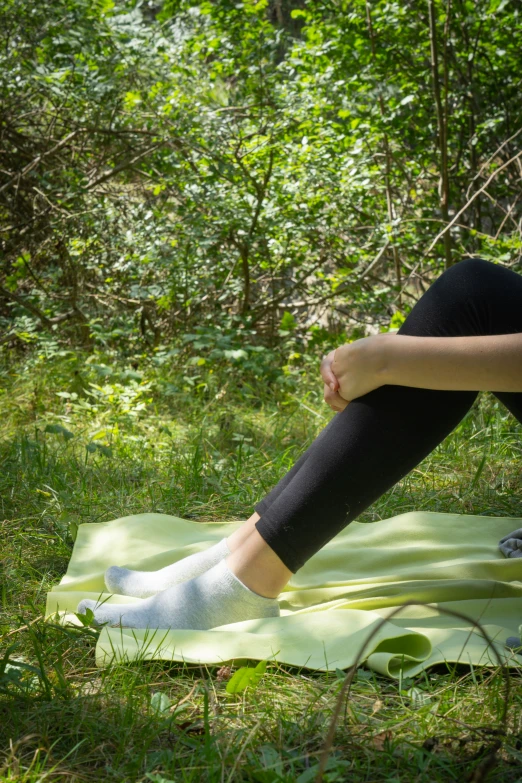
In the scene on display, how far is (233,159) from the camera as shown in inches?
156

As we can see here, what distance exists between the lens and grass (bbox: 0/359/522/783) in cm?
87

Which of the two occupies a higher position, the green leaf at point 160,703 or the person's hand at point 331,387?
the person's hand at point 331,387

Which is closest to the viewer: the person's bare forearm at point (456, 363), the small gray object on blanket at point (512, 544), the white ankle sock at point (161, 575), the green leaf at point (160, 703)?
the green leaf at point (160, 703)

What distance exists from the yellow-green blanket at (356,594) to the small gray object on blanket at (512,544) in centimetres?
3

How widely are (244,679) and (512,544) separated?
31.8 inches

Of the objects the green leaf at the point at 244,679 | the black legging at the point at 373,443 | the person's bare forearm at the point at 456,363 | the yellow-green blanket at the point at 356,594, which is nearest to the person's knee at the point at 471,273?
the black legging at the point at 373,443

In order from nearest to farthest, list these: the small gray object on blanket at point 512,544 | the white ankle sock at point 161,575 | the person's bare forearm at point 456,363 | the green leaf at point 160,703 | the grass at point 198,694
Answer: the grass at point 198,694 → the green leaf at point 160,703 → the person's bare forearm at point 456,363 → the white ankle sock at point 161,575 → the small gray object on blanket at point 512,544

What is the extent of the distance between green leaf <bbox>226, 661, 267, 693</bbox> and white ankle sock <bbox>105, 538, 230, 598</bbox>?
1.21 ft

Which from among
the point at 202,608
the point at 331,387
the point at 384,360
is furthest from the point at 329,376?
the point at 202,608

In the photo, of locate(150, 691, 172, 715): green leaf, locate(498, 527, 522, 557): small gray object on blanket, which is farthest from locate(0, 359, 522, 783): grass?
locate(498, 527, 522, 557): small gray object on blanket

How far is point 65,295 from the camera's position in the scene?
421cm

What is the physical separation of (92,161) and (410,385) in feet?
11.6

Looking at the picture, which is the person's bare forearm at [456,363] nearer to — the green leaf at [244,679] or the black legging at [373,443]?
the black legging at [373,443]

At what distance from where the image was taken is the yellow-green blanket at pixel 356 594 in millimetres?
1166
